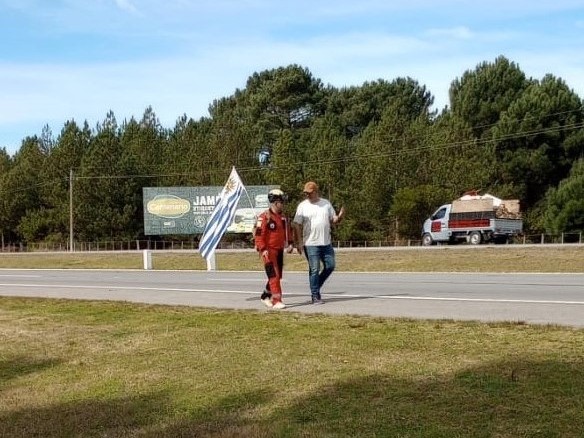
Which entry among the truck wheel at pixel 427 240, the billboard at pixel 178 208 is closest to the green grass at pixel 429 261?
the truck wheel at pixel 427 240

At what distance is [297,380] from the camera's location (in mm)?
6086

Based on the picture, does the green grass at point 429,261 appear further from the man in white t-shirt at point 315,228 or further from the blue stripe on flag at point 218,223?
the man in white t-shirt at point 315,228

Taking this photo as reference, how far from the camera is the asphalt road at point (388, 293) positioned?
990 centimetres

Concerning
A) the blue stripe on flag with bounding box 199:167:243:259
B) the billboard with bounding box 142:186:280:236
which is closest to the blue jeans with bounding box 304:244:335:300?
the blue stripe on flag with bounding box 199:167:243:259

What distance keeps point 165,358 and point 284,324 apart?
1.98 m

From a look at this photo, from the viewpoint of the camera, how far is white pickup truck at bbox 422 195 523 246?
39.4 m

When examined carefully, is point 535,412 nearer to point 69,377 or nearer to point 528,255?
point 69,377

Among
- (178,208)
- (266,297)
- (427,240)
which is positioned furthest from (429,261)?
(178,208)

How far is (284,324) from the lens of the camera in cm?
892

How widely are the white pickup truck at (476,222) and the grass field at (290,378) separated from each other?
3111 centimetres

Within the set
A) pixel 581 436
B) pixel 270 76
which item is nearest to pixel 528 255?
pixel 581 436

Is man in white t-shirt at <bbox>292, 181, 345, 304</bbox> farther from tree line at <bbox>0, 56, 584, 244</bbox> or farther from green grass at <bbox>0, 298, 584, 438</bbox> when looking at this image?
tree line at <bbox>0, 56, 584, 244</bbox>

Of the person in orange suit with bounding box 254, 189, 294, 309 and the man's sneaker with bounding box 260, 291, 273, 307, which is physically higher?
the person in orange suit with bounding box 254, 189, 294, 309

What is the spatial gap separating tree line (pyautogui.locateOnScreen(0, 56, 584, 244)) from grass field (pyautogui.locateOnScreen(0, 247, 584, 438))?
3688 centimetres
